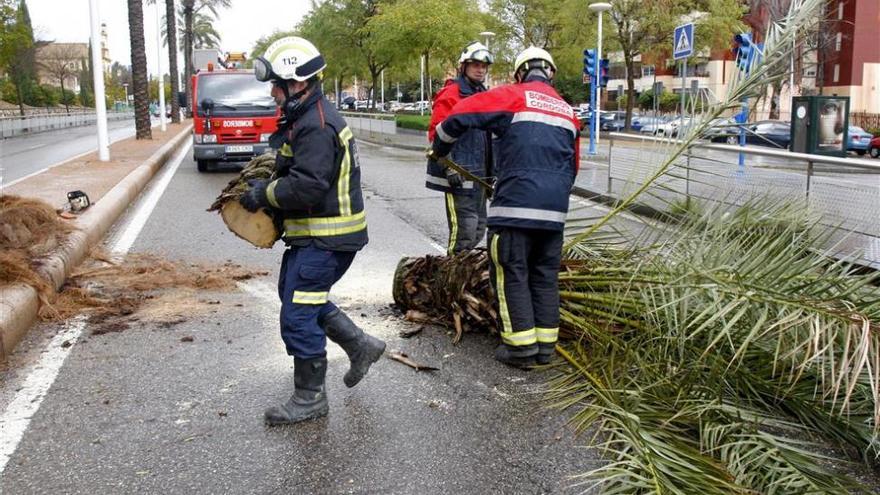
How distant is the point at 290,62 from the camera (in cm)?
388

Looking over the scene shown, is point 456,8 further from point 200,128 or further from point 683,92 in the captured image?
point 683,92

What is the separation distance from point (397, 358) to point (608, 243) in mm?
1667

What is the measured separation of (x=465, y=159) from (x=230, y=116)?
39.0ft

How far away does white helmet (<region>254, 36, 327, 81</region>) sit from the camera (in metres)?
3.88

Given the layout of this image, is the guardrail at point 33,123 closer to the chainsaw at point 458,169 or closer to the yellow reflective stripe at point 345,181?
the chainsaw at point 458,169

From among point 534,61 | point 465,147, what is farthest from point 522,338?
point 465,147

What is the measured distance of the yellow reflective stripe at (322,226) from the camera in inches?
156

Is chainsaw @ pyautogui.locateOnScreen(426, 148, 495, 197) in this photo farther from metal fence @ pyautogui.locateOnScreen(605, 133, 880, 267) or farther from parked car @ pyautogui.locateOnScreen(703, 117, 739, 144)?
parked car @ pyautogui.locateOnScreen(703, 117, 739, 144)

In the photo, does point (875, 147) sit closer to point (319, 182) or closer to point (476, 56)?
point (476, 56)

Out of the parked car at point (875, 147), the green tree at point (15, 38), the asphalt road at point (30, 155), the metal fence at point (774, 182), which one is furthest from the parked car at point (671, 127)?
the green tree at point (15, 38)

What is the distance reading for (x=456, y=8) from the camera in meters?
31.8

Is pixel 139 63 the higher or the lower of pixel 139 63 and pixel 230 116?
the higher

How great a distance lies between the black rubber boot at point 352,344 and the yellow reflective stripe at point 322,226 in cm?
49

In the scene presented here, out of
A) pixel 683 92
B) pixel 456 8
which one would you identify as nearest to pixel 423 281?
pixel 683 92
